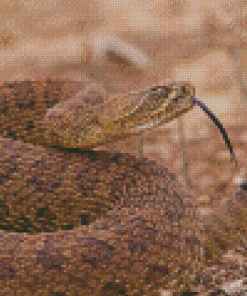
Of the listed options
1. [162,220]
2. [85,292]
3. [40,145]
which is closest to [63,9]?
[40,145]

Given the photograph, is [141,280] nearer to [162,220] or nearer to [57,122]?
[162,220]

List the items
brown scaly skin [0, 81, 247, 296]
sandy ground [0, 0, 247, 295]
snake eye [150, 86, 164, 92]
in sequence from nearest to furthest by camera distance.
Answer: brown scaly skin [0, 81, 247, 296], snake eye [150, 86, 164, 92], sandy ground [0, 0, 247, 295]

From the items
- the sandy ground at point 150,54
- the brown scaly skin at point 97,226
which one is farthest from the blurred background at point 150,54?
the brown scaly skin at point 97,226

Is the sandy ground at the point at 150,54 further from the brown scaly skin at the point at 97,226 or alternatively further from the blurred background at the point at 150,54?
the brown scaly skin at the point at 97,226

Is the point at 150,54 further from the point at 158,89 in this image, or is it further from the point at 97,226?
the point at 97,226

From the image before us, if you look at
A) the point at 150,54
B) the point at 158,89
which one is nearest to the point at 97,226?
the point at 158,89

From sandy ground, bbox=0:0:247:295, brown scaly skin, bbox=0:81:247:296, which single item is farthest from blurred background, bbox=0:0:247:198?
brown scaly skin, bbox=0:81:247:296

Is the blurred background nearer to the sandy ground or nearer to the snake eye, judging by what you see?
the sandy ground

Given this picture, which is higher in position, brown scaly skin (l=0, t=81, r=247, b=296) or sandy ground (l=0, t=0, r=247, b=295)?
sandy ground (l=0, t=0, r=247, b=295)
